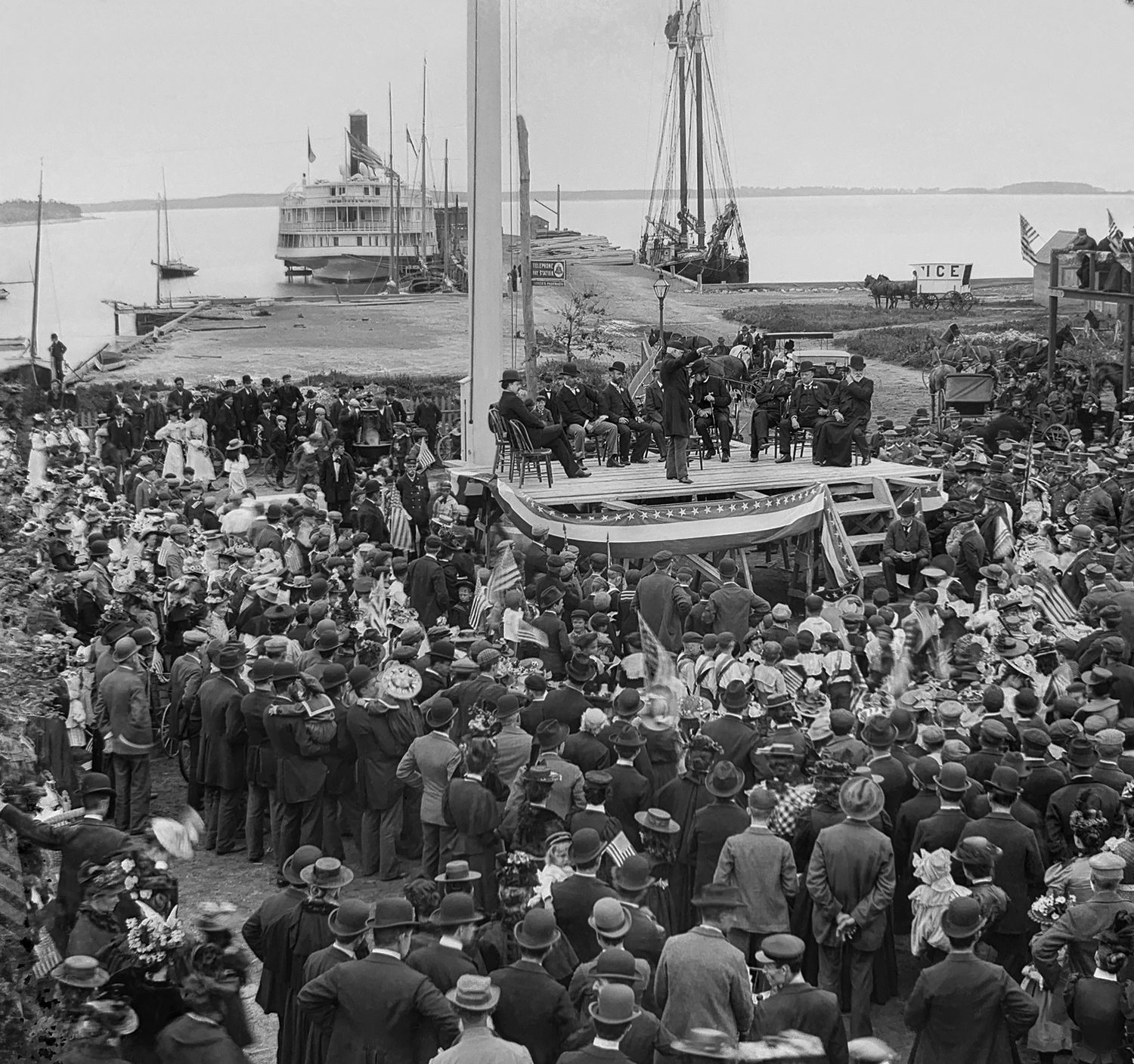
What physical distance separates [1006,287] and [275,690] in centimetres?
7111

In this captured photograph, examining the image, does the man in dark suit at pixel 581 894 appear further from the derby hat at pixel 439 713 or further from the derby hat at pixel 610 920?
the derby hat at pixel 439 713

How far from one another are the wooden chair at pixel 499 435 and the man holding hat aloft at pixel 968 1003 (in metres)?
11.5

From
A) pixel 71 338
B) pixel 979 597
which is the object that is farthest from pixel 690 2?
pixel 979 597

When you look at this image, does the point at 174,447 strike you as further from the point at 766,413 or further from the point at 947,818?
the point at 947,818

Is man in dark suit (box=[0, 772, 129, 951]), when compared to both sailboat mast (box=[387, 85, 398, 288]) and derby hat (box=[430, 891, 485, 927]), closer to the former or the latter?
derby hat (box=[430, 891, 485, 927])

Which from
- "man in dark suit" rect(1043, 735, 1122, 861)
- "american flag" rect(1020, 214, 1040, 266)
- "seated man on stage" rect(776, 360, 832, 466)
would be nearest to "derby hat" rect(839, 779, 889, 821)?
"man in dark suit" rect(1043, 735, 1122, 861)

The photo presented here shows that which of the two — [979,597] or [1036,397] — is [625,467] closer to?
[979,597]

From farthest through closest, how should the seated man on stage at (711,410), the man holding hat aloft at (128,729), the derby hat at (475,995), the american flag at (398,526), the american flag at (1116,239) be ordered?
1. the american flag at (1116,239)
2. the seated man on stage at (711,410)
3. the american flag at (398,526)
4. the man holding hat aloft at (128,729)
5. the derby hat at (475,995)

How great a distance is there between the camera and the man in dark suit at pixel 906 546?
613 inches

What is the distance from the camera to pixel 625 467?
746 inches

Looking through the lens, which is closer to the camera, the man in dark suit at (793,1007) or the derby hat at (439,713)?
the man in dark suit at (793,1007)

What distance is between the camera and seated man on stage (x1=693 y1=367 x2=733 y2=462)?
1880 centimetres

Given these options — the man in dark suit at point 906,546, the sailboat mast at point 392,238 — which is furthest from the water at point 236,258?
the man in dark suit at point 906,546

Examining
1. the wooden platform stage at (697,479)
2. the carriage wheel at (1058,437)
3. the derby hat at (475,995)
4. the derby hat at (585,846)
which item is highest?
the carriage wheel at (1058,437)
